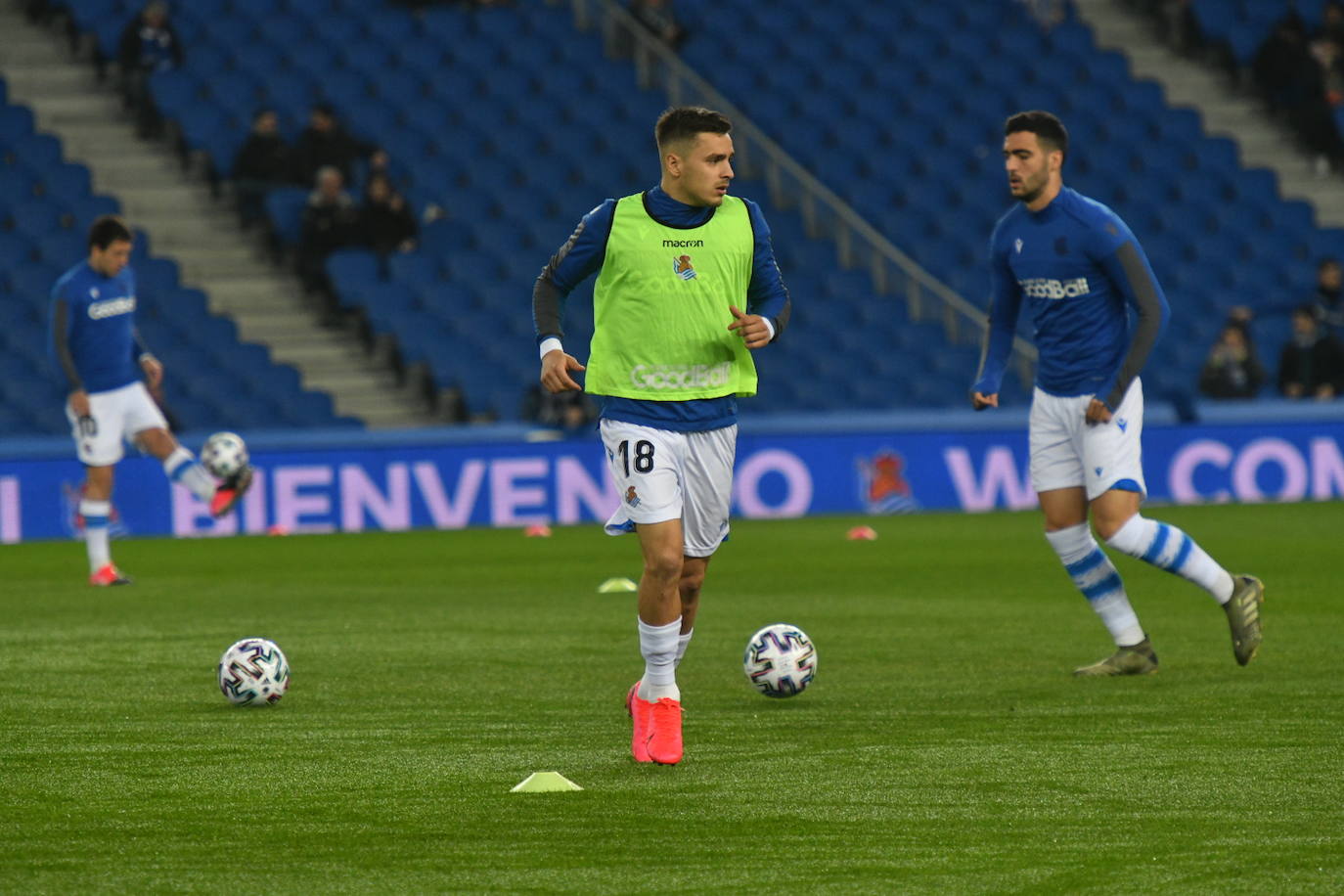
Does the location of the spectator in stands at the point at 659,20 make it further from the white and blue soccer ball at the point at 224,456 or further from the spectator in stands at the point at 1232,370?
the white and blue soccer ball at the point at 224,456

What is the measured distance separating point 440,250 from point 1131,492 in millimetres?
14212

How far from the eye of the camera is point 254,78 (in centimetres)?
2198

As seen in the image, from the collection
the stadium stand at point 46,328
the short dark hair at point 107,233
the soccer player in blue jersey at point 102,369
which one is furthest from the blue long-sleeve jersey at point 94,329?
the stadium stand at point 46,328

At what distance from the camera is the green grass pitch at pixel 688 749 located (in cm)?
454

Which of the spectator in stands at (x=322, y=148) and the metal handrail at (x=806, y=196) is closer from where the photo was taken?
the spectator in stands at (x=322, y=148)

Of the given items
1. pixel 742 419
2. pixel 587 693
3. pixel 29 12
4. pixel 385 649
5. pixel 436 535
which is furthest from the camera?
pixel 29 12

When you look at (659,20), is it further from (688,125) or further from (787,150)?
(688,125)

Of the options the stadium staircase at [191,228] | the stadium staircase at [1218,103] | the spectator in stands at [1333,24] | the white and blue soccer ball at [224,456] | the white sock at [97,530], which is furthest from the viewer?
the stadium staircase at [1218,103]

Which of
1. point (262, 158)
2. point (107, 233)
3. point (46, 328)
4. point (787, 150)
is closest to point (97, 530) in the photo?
point (107, 233)

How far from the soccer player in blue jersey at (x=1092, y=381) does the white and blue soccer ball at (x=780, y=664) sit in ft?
4.03

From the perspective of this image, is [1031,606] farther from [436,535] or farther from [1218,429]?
[1218,429]

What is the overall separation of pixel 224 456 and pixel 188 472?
273 millimetres

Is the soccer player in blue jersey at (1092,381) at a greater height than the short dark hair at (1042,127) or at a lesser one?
lesser

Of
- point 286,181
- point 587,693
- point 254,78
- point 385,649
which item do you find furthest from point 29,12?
point 587,693
